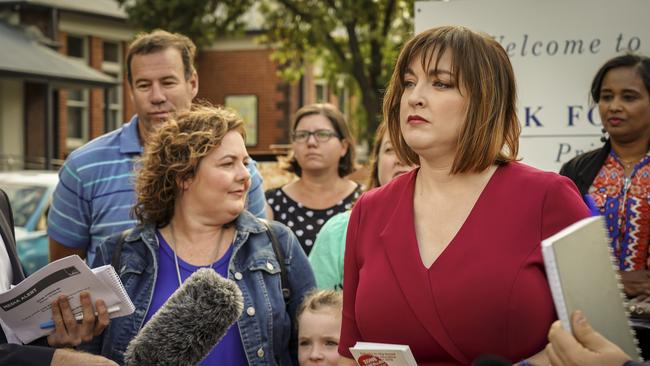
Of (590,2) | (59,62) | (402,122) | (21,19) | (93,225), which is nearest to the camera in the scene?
(402,122)

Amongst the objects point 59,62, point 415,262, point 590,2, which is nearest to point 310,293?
point 415,262

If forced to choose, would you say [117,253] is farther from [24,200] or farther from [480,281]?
[24,200]

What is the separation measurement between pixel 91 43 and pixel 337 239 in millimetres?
24867

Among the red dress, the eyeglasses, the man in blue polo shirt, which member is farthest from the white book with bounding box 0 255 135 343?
the eyeglasses

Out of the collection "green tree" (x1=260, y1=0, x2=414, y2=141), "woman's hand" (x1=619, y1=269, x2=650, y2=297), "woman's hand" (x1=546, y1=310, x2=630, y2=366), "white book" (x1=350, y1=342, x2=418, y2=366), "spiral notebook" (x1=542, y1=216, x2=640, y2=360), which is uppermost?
Answer: "green tree" (x1=260, y1=0, x2=414, y2=141)

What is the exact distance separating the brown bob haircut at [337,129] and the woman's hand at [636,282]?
2.55 m

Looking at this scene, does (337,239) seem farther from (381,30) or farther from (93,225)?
(381,30)

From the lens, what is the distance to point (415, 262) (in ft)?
9.68

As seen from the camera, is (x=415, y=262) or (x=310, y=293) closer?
(x=415, y=262)

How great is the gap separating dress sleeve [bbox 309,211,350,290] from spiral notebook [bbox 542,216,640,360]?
2385mm

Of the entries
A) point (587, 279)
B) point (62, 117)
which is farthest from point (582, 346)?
point (62, 117)

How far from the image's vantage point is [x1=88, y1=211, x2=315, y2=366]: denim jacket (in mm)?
3848

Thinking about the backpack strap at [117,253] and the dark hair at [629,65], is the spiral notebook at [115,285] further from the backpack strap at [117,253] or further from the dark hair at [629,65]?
the dark hair at [629,65]

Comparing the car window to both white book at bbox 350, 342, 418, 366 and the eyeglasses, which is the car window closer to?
the eyeglasses
